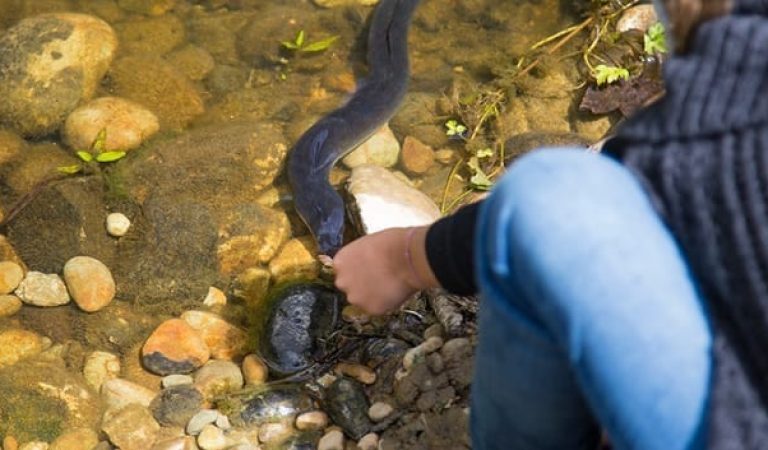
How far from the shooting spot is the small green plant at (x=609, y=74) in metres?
3.67

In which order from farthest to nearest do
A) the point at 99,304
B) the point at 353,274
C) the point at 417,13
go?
the point at 417,13 → the point at 99,304 → the point at 353,274

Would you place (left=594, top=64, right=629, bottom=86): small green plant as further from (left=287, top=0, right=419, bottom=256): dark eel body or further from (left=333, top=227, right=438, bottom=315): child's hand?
(left=333, top=227, right=438, bottom=315): child's hand

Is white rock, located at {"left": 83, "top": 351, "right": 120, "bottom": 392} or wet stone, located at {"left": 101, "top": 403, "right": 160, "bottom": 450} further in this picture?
white rock, located at {"left": 83, "top": 351, "right": 120, "bottom": 392}

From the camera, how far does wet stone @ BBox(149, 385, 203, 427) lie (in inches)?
110

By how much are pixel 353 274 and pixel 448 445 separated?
640mm

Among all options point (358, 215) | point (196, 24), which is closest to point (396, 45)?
point (196, 24)

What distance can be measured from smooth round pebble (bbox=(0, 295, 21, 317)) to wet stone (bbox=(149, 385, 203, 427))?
0.75 m

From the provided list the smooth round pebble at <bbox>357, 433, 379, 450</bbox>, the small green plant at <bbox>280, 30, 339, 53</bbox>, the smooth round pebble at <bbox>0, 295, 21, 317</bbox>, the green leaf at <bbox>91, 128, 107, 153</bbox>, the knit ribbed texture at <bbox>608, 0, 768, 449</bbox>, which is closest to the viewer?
the knit ribbed texture at <bbox>608, 0, 768, 449</bbox>

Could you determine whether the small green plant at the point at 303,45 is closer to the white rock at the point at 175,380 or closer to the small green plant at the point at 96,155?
the small green plant at the point at 96,155

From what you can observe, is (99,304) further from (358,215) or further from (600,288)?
(600,288)

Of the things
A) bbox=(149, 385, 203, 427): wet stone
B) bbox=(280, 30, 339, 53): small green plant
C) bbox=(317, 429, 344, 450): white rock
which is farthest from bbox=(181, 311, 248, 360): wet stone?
bbox=(280, 30, 339, 53): small green plant

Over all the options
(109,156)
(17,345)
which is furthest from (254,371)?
(109,156)

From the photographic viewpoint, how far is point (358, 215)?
326 cm

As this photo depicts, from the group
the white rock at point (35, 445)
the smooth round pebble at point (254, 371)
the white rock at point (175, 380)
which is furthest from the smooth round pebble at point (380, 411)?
the white rock at point (35, 445)
